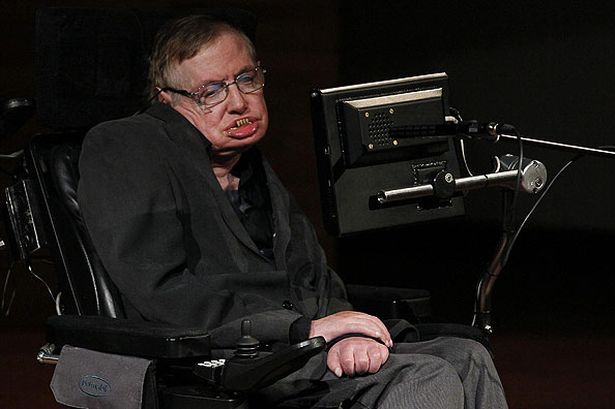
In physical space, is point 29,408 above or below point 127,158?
below

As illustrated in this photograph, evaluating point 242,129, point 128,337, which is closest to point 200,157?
point 242,129

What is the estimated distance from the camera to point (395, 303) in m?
2.59

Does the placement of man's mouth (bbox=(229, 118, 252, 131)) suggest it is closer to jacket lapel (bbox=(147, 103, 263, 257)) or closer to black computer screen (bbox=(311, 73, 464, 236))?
jacket lapel (bbox=(147, 103, 263, 257))

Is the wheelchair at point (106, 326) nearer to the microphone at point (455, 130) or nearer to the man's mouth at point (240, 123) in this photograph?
the man's mouth at point (240, 123)

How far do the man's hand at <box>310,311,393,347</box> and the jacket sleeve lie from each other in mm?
65

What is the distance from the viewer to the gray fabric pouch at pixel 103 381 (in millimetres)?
2086

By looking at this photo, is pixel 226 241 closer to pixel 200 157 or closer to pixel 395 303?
pixel 200 157

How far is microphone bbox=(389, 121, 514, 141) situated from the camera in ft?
6.95

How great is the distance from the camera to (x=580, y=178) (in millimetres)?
5938

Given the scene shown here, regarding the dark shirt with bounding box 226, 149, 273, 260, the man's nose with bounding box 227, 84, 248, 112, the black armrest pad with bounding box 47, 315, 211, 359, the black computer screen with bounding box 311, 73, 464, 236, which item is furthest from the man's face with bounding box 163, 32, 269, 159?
the black armrest pad with bounding box 47, 315, 211, 359

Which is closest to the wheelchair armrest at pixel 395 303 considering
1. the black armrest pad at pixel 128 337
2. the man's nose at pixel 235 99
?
the man's nose at pixel 235 99

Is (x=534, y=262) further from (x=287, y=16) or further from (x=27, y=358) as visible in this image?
(x=27, y=358)

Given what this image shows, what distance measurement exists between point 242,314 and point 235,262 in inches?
5.8

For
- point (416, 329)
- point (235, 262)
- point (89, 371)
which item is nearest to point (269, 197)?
point (235, 262)
